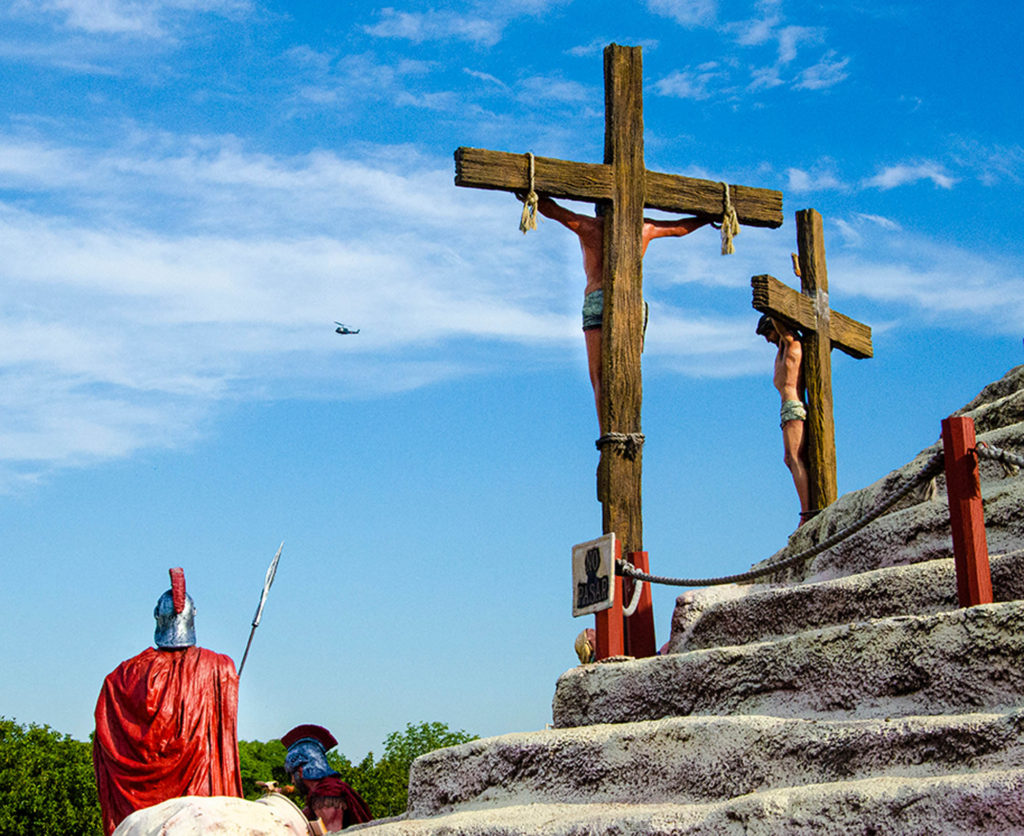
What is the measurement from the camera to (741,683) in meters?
5.89

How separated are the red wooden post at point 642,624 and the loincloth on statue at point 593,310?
210cm

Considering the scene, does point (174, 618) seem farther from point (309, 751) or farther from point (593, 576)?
point (593, 576)

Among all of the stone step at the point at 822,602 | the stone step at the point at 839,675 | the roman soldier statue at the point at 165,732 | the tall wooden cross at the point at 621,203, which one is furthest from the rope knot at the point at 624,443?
the roman soldier statue at the point at 165,732

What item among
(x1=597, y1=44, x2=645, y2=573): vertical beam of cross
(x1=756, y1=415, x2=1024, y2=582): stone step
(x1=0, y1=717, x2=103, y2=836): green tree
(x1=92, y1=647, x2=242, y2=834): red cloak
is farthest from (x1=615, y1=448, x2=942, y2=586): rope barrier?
(x1=0, y1=717, x2=103, y2=836): green tree

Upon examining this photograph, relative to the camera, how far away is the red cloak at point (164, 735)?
285 inches

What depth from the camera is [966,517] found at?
5.53 metres

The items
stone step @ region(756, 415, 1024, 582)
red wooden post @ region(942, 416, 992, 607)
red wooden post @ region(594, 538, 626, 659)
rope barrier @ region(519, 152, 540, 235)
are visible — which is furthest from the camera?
rope barrier @ region(519, 152, 540, 235)

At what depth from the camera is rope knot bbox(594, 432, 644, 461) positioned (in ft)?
28.3

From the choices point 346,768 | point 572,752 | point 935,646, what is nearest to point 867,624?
point 935,646

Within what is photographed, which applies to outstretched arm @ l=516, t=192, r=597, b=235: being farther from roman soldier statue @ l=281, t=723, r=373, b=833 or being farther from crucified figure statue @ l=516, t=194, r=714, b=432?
roman soldier statue @ l=281, t=723, r=373, b=833

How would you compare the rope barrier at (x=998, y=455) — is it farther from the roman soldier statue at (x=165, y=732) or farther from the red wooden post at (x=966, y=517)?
the roman soldier statue at (x=165, y=732)

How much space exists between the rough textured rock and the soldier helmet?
9.47 ft

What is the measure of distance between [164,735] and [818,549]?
141 inches

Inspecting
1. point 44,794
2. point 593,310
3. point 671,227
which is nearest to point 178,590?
point 593,310
